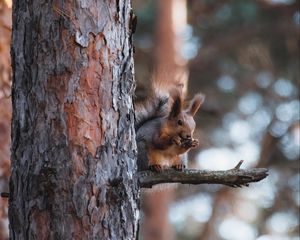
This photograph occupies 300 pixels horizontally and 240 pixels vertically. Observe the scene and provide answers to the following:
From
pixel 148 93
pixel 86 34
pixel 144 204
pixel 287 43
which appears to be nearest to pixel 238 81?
pixel 287 43

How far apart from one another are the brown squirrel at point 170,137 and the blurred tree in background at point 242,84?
4.92 metres

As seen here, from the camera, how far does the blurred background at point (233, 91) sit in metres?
7.58

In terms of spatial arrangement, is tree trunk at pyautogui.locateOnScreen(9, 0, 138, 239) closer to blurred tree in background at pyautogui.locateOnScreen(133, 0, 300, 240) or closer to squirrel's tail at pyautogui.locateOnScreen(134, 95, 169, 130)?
squirrel's tail at pyautogui.locateOnScreen(134, 95, 169, 130)

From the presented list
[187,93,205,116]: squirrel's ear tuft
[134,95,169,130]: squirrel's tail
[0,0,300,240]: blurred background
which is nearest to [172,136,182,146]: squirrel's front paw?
[187,93,205,116]: squirrel's ear tuft

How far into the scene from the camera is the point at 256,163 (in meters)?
6.93

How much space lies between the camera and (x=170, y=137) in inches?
112

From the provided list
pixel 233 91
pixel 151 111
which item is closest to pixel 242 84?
pixel 233 91

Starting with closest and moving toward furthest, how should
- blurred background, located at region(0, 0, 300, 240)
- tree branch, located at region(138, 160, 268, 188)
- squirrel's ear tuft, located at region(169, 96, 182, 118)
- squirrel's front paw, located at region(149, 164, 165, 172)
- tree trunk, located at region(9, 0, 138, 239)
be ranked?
tree trunk, located at region(9, 0, 138, 239)
tree branch, located at region(138, 160, 268, 188)
squirrel's front paw, located at region(149, 164, 165, 172)
squirrel's ear tuft, located at region(169, 96, 182, 118)
blurred background, located at region(0, 0, 300, 240)

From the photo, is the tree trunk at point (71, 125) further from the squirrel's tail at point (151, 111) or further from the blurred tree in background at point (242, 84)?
the blurred tree in background at point (242, 84)

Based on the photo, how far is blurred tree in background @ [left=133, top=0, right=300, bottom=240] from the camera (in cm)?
812

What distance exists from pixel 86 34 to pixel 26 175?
44cm

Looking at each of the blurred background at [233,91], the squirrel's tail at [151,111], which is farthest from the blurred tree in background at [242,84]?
the squirrel's tail at [151,111]

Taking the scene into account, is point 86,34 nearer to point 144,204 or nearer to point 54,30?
point 54,30

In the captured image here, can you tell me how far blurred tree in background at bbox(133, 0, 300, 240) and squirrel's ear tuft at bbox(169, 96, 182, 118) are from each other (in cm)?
499
